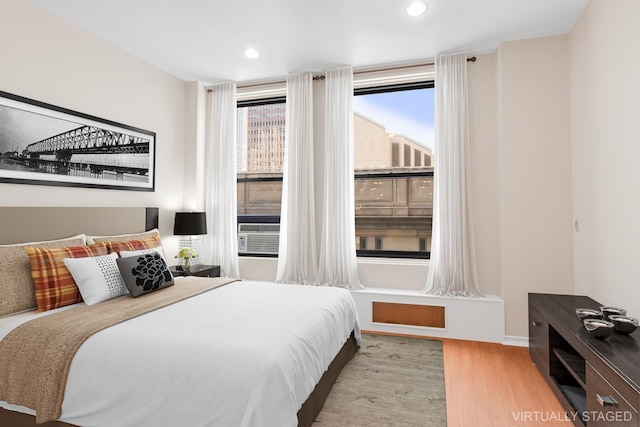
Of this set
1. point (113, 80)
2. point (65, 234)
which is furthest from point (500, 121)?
point (65, 234)

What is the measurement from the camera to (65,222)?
108 inches

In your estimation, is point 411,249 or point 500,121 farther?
point 411,249

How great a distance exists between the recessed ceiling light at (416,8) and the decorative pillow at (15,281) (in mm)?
3310

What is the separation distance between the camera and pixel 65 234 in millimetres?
2748

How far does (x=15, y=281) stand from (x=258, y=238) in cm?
254

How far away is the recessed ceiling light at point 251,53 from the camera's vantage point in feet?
11.2

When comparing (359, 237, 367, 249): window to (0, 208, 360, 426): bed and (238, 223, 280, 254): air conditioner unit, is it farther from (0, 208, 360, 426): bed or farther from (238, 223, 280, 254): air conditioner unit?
(0, 208, 360, 426): bed

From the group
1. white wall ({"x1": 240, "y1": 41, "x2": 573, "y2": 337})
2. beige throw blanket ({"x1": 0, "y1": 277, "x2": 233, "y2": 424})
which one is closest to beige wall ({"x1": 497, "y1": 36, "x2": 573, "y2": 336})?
white wall ({"x1": 240, "y1": 41, "x2": 573, "y2": 337})

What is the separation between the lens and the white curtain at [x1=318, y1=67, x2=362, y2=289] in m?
3.75

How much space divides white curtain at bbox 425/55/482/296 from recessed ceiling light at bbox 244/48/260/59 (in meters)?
1.87

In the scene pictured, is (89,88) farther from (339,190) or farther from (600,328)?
(600,328)

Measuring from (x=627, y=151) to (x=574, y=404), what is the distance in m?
1.55

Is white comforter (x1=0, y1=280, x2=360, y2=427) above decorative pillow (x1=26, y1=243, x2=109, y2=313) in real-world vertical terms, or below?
below

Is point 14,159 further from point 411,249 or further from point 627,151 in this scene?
point 627,151
